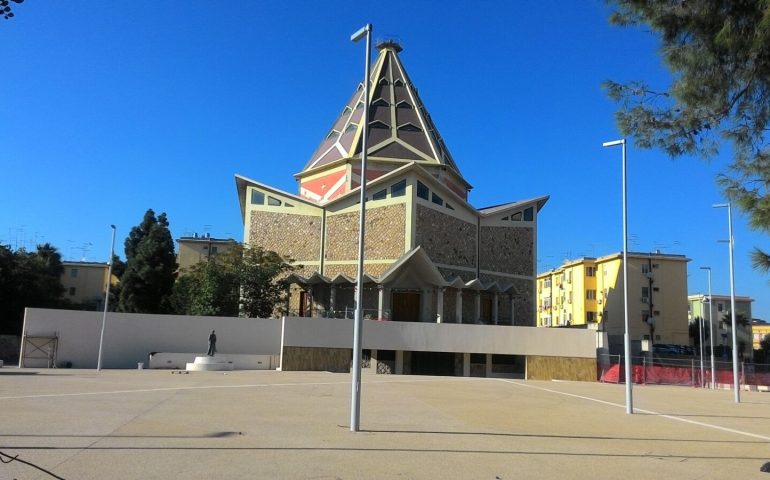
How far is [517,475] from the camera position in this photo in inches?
330

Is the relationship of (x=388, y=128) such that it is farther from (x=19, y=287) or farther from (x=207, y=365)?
(x=19, y=287)

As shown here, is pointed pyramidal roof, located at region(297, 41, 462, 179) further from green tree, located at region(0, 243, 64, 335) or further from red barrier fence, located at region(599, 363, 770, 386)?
red barrier fence, located at region(599, 363, 770, 386)

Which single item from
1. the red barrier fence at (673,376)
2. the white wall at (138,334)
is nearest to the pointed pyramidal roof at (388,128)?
the white wall at (138,334)

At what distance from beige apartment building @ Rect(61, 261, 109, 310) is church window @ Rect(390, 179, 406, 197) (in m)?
40.1

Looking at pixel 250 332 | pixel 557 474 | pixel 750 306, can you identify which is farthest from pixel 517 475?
pixel 750 306

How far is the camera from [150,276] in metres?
51.2

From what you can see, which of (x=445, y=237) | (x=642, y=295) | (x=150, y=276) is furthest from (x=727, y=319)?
(x=150, y=276)

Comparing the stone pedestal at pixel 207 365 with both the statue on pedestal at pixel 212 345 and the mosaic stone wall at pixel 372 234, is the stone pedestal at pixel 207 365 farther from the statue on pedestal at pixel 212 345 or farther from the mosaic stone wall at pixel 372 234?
the mosaic stone wall at pixel 372 234

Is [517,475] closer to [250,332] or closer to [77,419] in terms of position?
[77,419]

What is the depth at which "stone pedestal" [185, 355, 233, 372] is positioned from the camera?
32.1 m

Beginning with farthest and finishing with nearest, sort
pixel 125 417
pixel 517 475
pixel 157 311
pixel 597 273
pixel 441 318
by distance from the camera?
pixel 597 273
pixel 157 311
pixel 441 318
pixel 125 417
pixel 517 475

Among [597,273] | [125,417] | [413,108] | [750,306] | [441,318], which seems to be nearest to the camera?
[125,417]

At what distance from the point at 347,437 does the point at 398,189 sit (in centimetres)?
3670

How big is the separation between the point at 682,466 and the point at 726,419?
957cm
